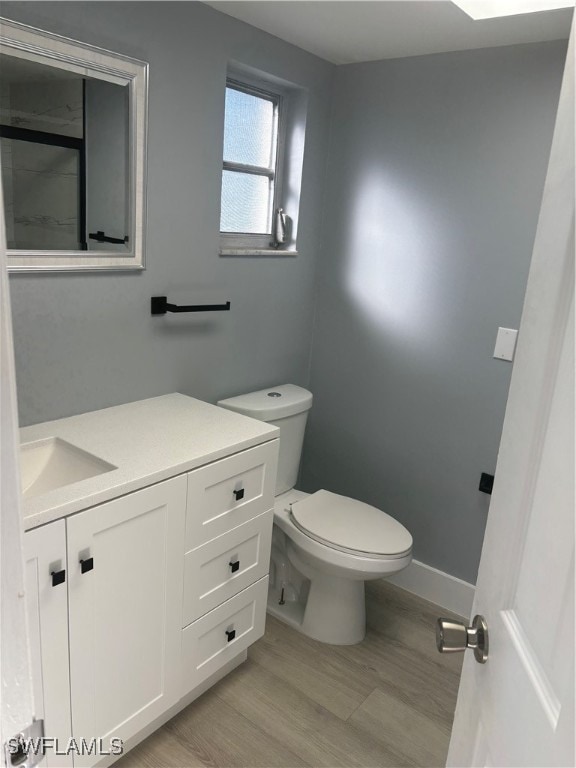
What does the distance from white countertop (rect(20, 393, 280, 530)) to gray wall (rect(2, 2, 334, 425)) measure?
90 mm

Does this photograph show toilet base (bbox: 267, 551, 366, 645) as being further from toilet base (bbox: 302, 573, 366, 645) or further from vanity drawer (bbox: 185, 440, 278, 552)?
vanity drawer (bbox: 185, 440, 278, 552)

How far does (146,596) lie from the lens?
163cm

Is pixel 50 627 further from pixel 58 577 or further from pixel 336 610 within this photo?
pixel 336 610

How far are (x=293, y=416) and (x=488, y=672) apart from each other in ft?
5.29

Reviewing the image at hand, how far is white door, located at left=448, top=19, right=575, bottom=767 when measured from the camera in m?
0.66

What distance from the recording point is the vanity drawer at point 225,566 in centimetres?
178

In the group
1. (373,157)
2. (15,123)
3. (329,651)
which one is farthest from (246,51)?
(329,651)

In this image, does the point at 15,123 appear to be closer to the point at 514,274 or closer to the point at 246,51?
the point at 246,51

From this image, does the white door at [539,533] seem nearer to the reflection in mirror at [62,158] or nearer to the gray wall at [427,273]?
the reflection in mirror at [62,158]

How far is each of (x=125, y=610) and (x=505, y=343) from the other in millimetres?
1604

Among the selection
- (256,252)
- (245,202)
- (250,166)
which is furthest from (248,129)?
(256,252)

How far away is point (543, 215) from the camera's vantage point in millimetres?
833

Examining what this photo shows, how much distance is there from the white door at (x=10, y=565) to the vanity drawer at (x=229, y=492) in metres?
1.07

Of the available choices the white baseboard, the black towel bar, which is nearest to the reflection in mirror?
the black towel bar
